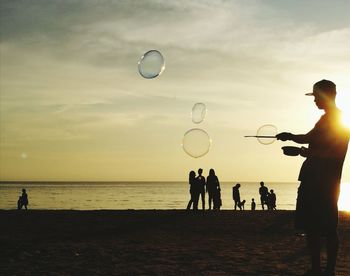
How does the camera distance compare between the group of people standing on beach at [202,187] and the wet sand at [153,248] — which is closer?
the wet sand at [153,248]

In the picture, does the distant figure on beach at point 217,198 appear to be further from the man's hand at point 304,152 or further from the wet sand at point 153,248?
the man's hand at point 304,152

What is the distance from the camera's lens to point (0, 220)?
1823 centimetres

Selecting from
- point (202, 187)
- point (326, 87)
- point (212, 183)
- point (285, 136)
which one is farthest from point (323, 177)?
point (212, 183)

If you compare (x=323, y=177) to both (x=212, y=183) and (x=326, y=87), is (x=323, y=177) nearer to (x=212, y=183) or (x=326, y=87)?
(x=326, y=87)

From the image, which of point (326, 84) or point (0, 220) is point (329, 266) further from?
point (0, 220)

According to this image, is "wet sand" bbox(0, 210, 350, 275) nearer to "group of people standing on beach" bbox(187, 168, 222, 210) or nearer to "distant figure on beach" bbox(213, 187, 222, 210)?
"group of people standing on beach" bbox(187, 168, 222, 210)

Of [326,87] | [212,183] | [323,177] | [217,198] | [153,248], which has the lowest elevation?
[153,248]

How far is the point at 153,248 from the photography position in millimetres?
10852

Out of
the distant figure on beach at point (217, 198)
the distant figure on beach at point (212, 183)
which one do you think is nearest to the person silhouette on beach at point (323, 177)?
the distant figure on beach at point (212, 183)

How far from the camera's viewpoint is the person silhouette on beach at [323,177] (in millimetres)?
6684

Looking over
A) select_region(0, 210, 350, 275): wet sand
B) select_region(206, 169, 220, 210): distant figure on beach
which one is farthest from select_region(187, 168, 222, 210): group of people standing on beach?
select_region(0, 210, 350, 275): wet sand

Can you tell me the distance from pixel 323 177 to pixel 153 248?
5202 millimetres

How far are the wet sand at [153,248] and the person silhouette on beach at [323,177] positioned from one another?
163cm

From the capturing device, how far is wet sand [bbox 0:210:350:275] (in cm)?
841
